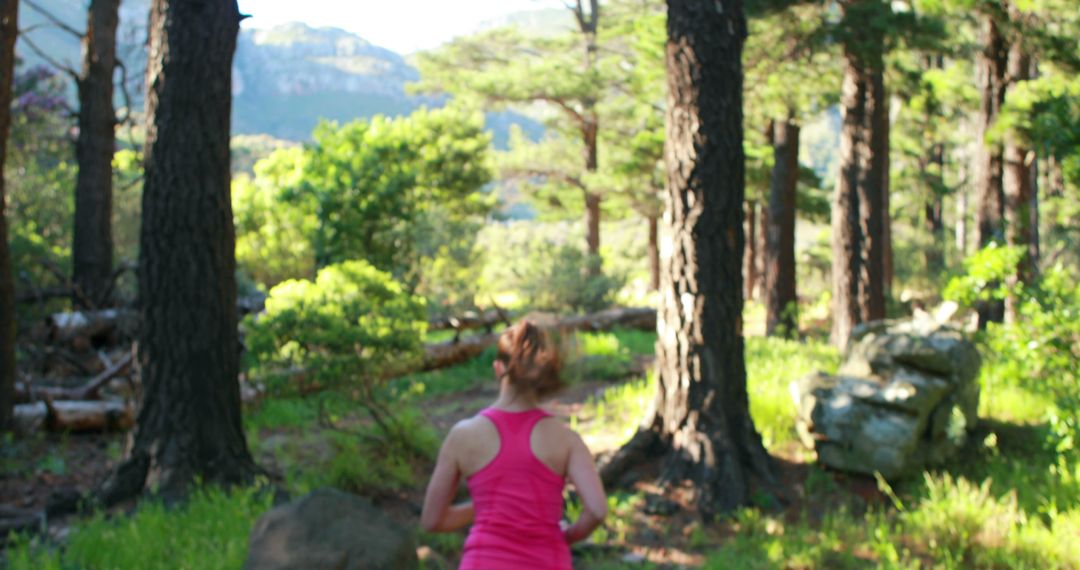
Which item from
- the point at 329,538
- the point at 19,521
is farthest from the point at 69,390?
the point at 329,538

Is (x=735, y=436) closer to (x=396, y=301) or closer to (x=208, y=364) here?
(x=396, y=301)

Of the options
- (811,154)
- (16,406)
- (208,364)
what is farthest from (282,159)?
(811,154)

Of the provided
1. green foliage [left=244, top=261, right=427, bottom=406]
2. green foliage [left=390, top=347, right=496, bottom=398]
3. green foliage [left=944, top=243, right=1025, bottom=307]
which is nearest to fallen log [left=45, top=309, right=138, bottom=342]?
green foliage [left=390, top=347, right=496, bottom=398]

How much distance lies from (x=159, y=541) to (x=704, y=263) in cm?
415

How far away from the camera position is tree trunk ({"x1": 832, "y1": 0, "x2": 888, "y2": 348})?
1189 cm

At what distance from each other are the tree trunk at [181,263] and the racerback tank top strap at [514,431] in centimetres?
407

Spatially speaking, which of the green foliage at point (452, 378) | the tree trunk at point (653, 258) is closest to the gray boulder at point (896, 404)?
the green foliage at point (452, 378)

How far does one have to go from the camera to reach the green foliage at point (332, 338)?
6.84m

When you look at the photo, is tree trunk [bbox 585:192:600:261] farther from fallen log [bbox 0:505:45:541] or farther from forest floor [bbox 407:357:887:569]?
fallen log [bbox 0:505:45:541]

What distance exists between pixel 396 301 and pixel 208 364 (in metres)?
1.79

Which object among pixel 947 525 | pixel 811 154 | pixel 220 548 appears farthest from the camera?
pixel 811 154

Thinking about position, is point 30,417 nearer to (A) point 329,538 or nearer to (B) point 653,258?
(A) point 329,538

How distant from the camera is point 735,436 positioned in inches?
260

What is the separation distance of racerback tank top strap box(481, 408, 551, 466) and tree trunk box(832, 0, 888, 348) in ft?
34.0
